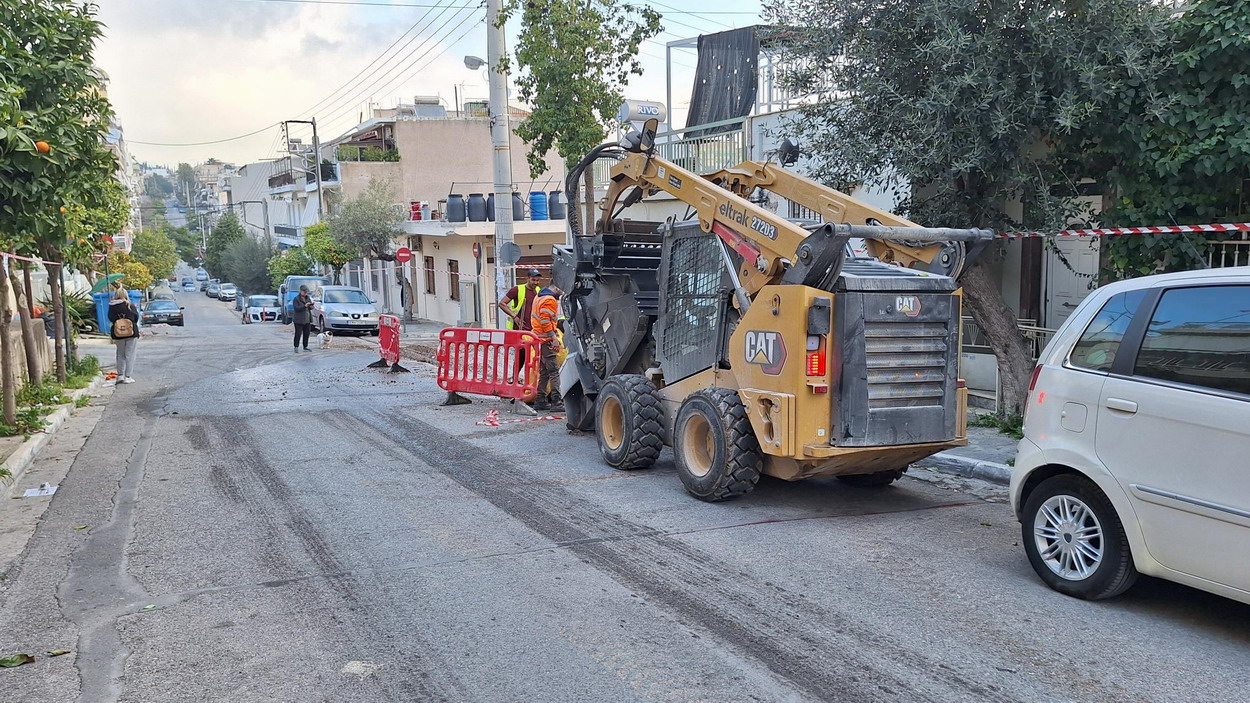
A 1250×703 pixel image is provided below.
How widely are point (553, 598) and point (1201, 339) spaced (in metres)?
3.80

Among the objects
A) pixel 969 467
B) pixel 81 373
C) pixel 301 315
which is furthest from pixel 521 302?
pixel 301 315

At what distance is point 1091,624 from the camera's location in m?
5.29

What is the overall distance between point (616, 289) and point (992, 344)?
4246mm

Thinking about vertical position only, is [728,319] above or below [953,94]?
below

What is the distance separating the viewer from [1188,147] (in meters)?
9.37

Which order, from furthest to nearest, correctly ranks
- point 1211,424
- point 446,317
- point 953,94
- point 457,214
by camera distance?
point 446,317 < point 457,214 < point 953,94 < point 1211,424

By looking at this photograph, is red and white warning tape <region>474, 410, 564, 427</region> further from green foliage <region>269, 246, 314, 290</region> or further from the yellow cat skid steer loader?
green foliage <region>269, 246, 314, 290</region>

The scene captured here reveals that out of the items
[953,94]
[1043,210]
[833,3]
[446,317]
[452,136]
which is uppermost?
A: [452,136]

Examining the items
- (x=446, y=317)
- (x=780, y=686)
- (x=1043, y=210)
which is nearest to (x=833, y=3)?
(x=1043, y=210)

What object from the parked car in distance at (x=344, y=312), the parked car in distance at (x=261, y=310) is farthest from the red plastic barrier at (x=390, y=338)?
the parked car in distance at (x=261, y=310)

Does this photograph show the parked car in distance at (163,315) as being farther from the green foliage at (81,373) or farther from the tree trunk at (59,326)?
the tree trunk at (59,326)

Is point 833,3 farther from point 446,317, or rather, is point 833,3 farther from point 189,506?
point 446,317

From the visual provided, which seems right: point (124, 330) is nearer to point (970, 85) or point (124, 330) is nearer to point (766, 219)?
point (766, 219)

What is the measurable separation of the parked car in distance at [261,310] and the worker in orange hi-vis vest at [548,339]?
37.4 m
